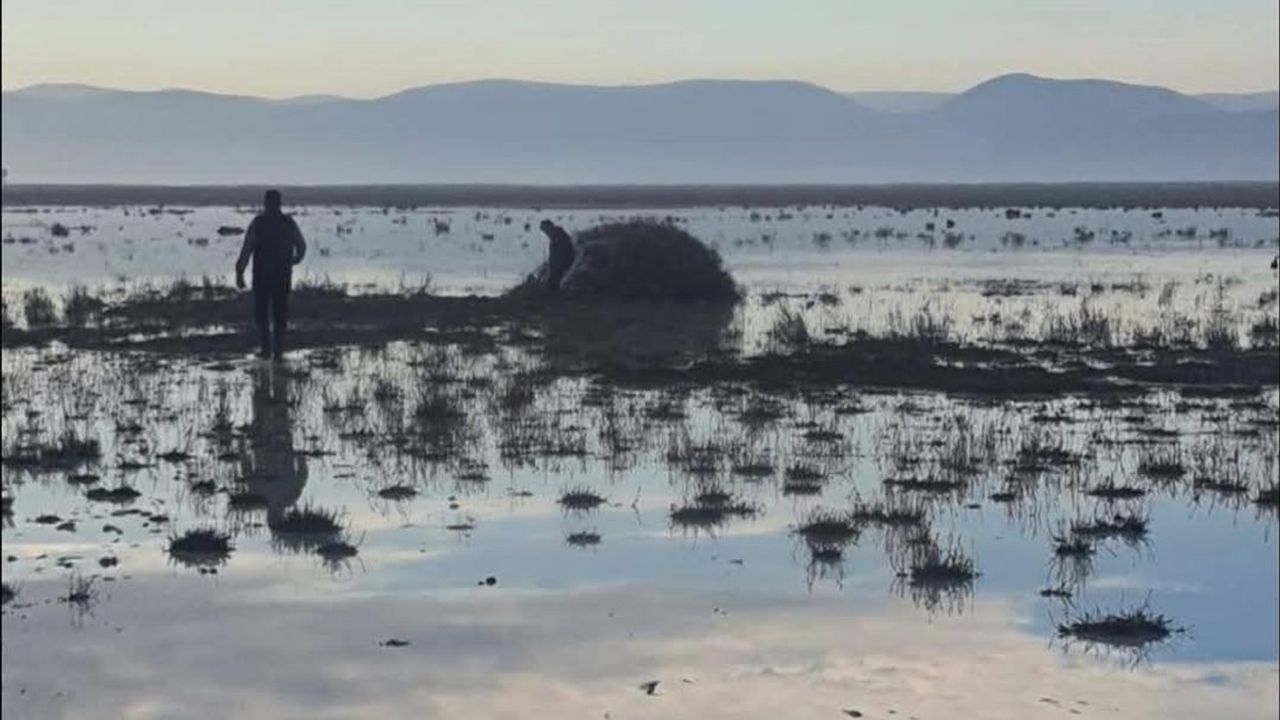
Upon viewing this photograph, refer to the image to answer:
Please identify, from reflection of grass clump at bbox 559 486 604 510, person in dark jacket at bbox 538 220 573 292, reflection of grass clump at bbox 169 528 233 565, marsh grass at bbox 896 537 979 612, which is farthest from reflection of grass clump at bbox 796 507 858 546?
person in dark jacket at bbox 538 220 573 292

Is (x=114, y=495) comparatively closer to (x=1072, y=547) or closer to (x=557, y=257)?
(x=1072, y=547)

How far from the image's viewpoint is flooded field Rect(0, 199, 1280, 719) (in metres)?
7.43

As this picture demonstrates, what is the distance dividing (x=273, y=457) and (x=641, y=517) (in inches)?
127

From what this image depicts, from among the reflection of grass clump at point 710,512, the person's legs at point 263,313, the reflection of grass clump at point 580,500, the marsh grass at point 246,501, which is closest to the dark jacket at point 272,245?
the person's legs at point 263,313

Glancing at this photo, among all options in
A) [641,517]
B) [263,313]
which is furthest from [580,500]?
[263,313]

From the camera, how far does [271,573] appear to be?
9.13 m

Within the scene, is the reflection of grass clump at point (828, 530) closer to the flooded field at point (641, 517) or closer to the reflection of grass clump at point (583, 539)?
the flooded field at point (641, 517)

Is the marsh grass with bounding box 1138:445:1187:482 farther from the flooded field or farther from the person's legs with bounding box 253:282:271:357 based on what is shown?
the person's legs with bounding box 253:282:271:357

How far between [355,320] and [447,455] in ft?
37.8

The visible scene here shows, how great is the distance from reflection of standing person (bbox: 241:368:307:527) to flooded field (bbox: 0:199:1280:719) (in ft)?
Result: 0.19

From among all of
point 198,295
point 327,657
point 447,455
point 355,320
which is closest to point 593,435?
point 447,455

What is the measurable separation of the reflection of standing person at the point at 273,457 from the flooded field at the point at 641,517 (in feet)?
0.19

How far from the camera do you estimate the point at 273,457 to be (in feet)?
41.5

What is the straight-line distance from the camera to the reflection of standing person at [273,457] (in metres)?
11.2
